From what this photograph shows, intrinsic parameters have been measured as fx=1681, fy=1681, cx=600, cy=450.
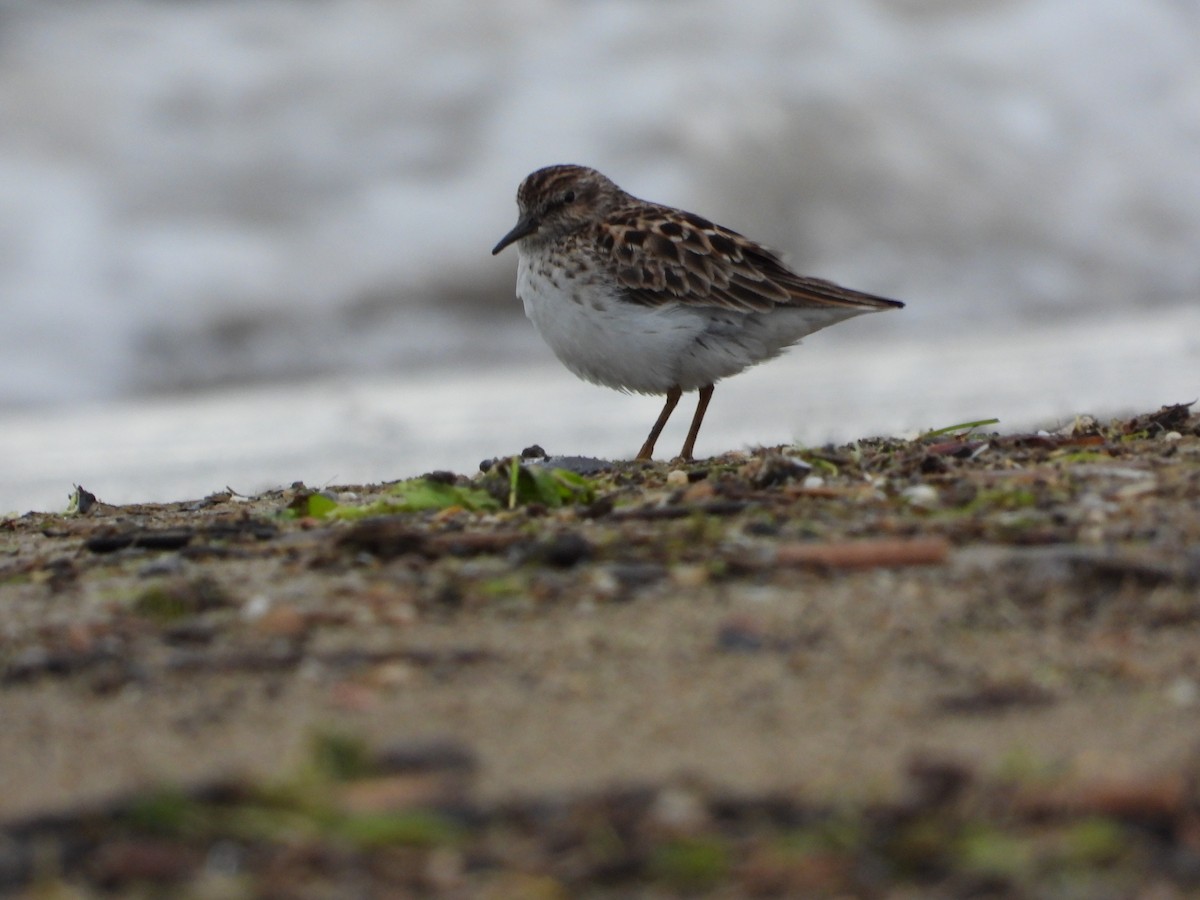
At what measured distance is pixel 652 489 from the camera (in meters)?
4.53

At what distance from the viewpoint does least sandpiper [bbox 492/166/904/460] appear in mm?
6395

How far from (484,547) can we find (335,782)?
133cm

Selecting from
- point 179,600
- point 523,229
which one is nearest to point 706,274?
point 523,229

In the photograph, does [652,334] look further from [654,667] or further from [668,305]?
[654,667]

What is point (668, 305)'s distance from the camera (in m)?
6.38

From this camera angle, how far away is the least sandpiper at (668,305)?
21.0 ft

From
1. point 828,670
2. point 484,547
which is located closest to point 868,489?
point 484,547

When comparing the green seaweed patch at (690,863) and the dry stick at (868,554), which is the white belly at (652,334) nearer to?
the dry stick at (868,554)

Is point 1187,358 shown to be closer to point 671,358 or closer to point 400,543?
point 671,358

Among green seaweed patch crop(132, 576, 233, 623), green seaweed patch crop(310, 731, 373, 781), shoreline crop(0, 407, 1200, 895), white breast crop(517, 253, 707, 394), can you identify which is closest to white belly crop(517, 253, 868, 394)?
white breast crop(517, 253, 707, 394)

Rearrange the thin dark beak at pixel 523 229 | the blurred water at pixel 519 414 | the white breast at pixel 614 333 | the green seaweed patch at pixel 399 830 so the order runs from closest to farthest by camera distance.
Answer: the green seaweed patch at pixel 399 830 < the white breast at pixel 614 333 < the thin dark beak at pixel 523 229 < the blurred water at pixel 519 414

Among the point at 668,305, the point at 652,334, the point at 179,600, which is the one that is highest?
the point at 668,305

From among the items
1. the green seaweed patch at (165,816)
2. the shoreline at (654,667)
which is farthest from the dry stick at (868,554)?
the green seaweed patch at (165,816)

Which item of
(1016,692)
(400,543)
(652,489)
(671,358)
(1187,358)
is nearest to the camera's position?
(1016,692)
